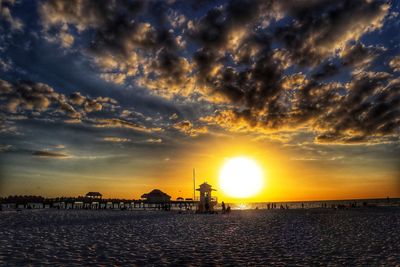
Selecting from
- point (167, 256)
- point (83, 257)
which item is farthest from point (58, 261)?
point (167, 256)

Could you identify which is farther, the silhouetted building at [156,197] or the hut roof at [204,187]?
the silhouetted building at [156,197]

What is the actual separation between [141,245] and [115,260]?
5075mm

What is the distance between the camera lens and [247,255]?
1636 cm

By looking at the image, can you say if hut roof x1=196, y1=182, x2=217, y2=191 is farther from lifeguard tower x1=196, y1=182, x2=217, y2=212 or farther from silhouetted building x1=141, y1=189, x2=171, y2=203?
silhouetted building x1=141, y1=189, x2=171, y2=203

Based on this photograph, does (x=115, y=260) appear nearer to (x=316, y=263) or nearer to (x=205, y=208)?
(x=316, y=263)

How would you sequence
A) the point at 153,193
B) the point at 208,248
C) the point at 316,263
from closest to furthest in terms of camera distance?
1. the point at 316,263
2. the point at 208,248
3. the point at 153,193

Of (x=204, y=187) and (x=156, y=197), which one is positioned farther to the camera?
(x=156, y=197)

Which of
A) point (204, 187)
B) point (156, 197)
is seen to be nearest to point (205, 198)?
point (204, 187)

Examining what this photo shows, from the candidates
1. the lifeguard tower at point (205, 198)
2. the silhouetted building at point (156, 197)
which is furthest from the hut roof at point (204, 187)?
the silhouetted building at point (156, 197)

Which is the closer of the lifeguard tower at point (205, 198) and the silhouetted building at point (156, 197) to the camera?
the lifeguard tower at point (205, 198)

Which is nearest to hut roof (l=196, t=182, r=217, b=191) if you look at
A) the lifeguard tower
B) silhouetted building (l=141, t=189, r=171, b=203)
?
the lifeguard tower

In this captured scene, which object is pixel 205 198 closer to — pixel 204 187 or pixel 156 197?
pixel 204 187

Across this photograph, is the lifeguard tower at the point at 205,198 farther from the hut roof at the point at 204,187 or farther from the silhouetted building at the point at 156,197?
the silhouetted building at the point at 156,197

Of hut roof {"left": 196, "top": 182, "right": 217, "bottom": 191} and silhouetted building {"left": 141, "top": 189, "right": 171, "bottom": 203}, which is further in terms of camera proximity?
silhouetted building {"left": 141, "top": 189, "right": 171, "bottom": 203}
